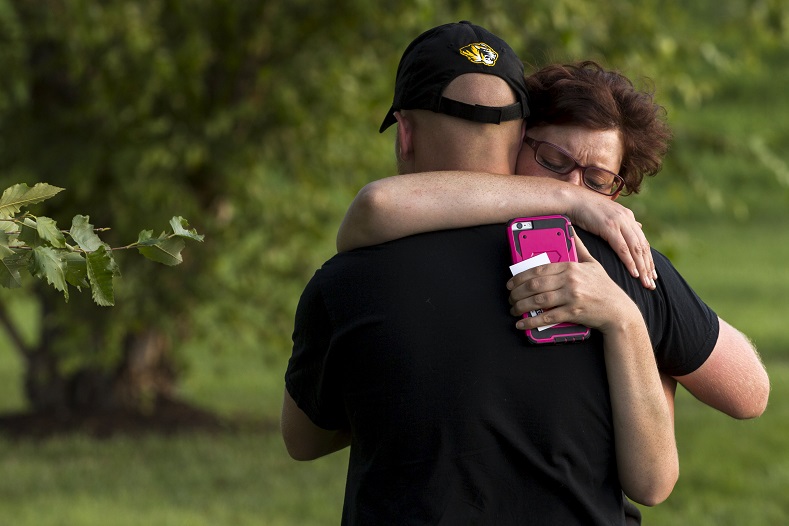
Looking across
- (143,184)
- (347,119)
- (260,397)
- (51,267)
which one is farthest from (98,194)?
(51,267)

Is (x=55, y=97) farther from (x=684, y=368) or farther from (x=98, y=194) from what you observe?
(x=684, y=368)

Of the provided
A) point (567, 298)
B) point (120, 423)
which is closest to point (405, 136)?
point (567, 298)

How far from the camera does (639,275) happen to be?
207 cm

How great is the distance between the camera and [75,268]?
206 cm

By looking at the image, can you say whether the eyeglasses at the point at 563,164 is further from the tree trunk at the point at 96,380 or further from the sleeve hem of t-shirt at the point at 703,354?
the tree trunk at the point at 96,380

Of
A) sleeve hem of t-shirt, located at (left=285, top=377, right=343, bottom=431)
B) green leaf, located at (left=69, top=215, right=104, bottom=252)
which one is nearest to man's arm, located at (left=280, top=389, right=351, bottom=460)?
sleeve hem of t-shirt, located at (left=285, top=377, right=343, bottom=431)

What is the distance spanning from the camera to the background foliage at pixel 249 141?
754cm

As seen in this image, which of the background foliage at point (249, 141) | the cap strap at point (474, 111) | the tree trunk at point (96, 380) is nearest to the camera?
the cap strap at point (474, 111)

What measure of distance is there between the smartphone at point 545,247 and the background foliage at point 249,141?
15.9 feet

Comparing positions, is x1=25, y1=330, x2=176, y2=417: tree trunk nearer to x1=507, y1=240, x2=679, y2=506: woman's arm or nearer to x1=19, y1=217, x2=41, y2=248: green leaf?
x1=19, y1=217, x2=41, y2=248: green leaf

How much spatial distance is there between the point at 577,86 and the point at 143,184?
6011 millimetres

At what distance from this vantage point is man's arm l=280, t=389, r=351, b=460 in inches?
88.9

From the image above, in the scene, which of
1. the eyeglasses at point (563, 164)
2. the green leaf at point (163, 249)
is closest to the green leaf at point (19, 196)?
the green leaf at point (163, 249)

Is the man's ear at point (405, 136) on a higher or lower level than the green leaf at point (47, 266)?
higher
